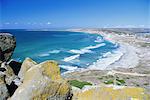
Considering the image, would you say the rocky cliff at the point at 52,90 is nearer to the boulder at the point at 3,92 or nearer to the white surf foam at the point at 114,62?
the boulder at the point at 3,92

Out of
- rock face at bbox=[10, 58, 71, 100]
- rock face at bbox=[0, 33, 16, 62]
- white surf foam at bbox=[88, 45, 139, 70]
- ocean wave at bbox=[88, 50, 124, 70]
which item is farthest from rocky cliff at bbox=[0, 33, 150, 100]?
ocean wave at bbox=[88, 50, 124, 70]

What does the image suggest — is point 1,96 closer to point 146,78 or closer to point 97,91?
point 97,91

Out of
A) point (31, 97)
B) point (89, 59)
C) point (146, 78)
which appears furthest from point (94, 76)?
point (31, 97)

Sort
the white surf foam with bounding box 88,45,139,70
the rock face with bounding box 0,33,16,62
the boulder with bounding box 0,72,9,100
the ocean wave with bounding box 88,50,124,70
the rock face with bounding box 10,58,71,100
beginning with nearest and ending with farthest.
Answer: the rock face with bounding box 10,58,71,100 < the boulder with bounding box 0,72,9,100 < the rock face with bounding box 0,33,16,62 < the ocean wave with bounding box 88,50,124,70 < the white surf foam with bounding box 88,45,139,70

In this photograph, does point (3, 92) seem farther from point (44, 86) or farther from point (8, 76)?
point (8, 76)

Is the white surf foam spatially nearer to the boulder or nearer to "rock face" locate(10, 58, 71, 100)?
"rock face" locate(10, 58, 71, 100)
